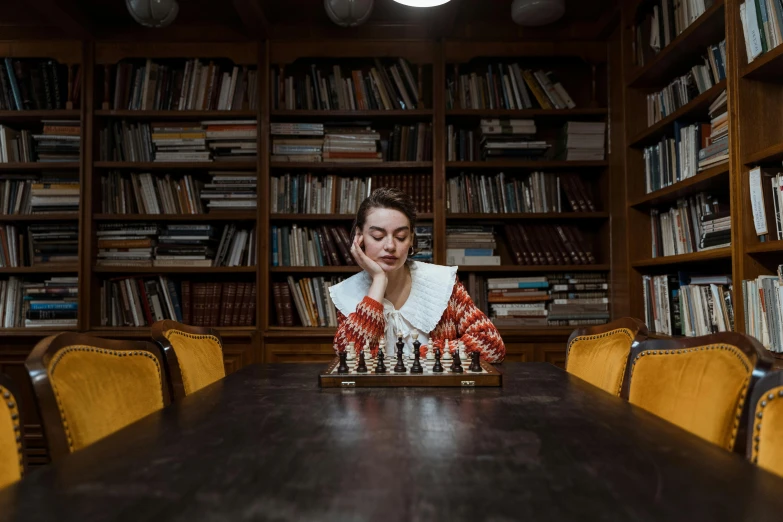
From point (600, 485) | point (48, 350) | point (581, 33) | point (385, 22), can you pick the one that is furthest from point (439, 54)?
point (600, 485)

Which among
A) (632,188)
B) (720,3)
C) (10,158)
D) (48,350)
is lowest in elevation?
(48,350)

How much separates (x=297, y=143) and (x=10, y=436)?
2632 millimetres

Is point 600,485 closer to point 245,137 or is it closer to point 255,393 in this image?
point 255,393

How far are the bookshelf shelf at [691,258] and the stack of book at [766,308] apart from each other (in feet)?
0.70

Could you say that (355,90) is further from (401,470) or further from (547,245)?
(401,470)

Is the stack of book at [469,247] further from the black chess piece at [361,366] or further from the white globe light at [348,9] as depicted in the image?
the black chess piece at [361,366]

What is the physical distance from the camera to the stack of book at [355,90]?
11.0ft

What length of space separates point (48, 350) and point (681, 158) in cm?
256

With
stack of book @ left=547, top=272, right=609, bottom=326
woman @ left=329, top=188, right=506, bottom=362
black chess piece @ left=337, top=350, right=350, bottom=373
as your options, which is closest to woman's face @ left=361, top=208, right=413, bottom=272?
woman @ left=329, top=188, right=506, bottom=362

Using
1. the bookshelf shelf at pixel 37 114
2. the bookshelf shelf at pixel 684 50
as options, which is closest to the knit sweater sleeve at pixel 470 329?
the bookshelf shelf at pixel 684 50

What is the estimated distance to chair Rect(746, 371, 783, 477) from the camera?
84 centimetres

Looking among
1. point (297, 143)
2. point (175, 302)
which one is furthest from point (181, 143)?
point (175, 302)

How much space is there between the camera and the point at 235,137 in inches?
130

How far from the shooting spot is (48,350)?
1083 mm
